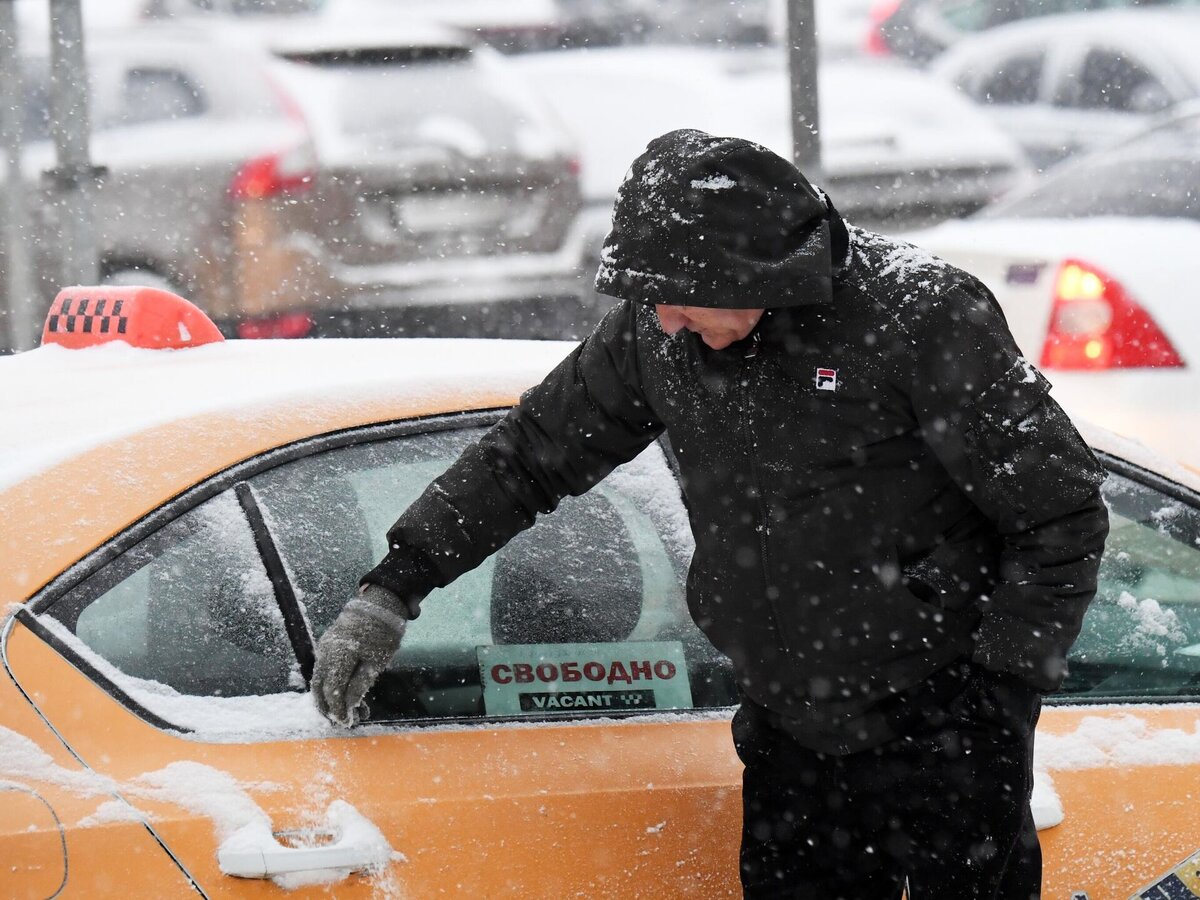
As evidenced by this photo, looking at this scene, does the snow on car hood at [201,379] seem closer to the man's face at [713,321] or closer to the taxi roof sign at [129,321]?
the taxi roof sign at [129,321]

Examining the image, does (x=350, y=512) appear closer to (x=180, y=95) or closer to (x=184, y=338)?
(x=184, y=338)

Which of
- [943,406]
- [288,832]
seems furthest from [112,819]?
[943,406]

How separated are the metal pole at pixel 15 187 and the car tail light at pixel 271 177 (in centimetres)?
125

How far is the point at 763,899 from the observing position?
85.2 inches

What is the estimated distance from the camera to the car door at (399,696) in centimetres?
193

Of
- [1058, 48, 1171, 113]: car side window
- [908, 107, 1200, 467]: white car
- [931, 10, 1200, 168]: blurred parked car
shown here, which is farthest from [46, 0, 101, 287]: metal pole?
[1058, 48, 1171, 113]: car side window

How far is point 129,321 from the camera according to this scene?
8.50ft

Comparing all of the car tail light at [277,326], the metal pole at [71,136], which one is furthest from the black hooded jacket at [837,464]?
the car tail light at [277,326]

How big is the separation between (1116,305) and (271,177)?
3.84m

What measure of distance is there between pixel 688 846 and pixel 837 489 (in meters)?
0.51

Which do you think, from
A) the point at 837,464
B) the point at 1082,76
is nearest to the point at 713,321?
the point at 837,464

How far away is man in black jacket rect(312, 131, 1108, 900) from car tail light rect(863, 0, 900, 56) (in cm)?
1426

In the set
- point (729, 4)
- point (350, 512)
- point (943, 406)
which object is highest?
point (943, 406)

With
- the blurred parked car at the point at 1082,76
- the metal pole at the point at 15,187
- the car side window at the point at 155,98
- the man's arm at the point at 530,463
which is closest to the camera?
the man's arm at the point at 530,463
